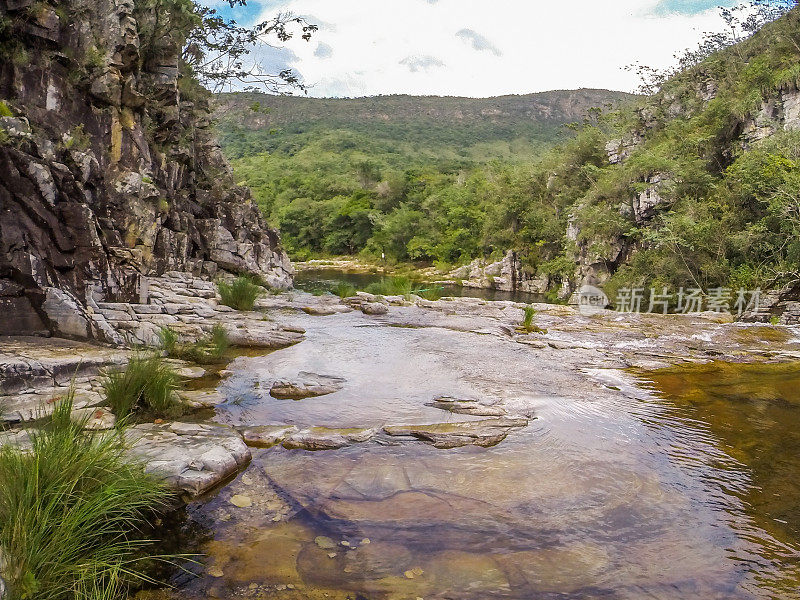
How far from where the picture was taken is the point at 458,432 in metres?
5.55

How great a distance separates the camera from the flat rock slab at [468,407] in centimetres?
629

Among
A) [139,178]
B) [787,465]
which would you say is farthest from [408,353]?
[139,178]

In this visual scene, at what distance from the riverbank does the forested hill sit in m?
77.4

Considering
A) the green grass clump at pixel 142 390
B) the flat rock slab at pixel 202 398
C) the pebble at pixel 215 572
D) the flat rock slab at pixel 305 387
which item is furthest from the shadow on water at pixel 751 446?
the green grass clump at pixel 142 390

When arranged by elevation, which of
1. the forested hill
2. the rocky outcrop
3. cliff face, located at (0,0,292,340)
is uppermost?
the forested hill

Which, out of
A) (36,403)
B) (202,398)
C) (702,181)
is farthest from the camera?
(702,181)

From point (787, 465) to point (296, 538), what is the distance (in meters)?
4.66

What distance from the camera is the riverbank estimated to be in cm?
330

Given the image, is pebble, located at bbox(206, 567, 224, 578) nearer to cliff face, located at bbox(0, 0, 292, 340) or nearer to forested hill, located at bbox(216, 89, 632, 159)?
cliff face, located at bbox(0, 0, 292, 340)

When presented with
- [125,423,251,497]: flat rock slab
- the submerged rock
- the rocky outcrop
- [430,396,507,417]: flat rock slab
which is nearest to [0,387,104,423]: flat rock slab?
[125,423,251,497]: flat rock slab

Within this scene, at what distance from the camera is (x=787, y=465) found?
5066 mm

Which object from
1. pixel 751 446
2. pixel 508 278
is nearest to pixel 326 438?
pixel 751 446

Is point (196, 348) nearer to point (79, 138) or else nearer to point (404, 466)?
point (404, 466)

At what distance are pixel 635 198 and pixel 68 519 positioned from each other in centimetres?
2638
